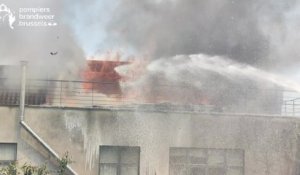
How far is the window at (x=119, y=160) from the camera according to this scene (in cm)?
1795

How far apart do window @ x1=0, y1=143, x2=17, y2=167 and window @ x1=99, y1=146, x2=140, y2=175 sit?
3.11m

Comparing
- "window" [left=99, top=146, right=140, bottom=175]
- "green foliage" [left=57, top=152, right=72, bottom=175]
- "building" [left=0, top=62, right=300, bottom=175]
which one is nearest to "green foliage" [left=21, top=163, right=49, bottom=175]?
"green foliage" [left=57, top=152, right=72, bottom=175]

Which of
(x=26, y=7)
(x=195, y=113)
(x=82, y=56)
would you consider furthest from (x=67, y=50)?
Result: (x=195, y=113)

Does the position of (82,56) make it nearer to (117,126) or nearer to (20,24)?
(20,24)

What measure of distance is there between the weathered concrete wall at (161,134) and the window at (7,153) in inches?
43.0

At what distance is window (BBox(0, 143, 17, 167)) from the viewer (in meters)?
17.5

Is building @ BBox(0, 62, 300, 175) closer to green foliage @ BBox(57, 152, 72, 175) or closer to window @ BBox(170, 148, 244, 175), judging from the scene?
window @ BBox(170, 148, 244, 175)

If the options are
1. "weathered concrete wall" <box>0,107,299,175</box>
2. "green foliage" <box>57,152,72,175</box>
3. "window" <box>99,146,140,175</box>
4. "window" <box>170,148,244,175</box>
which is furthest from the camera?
"window" <box>170,148,244,175</box>

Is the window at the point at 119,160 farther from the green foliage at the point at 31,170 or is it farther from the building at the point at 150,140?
the green foliage at the point at 31,170

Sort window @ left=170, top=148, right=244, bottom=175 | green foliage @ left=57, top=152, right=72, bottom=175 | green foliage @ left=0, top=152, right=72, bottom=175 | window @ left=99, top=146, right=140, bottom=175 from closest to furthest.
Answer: green foliage @ left=0, top=152, right=72, bottom=175 → green foliage @ left=57, top=152, right=72, bottom=175 → window @ left=99, top=146, right=140, bottom=175 → window @ left=170, top=148, right=244, bottom=175

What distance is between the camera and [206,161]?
18.5 meters

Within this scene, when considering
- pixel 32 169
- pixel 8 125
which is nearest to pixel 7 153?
pixel 8 125

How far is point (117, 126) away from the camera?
17.9 meters

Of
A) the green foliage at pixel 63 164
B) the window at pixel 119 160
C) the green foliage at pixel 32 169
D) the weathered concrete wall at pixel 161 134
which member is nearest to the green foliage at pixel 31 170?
the green foliage at pixel 32 169
